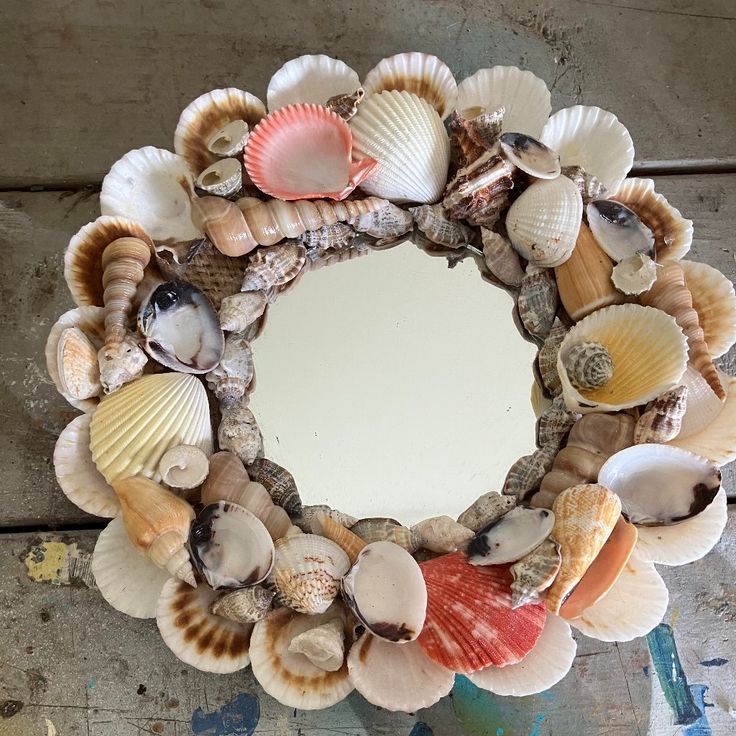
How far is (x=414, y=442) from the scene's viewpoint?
2.33 feet

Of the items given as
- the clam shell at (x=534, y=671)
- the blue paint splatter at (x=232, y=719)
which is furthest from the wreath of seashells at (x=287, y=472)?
the blue paint splatter at (x=232, y=719)

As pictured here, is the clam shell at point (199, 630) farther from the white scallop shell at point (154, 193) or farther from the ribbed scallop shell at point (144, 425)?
the white scallop shell at point (154, 193)

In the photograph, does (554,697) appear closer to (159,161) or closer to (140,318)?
(140,318)

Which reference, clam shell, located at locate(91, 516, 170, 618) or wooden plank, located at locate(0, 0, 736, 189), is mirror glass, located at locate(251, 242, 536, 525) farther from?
wooden plank, located at locate(0, 0, 736, 189)

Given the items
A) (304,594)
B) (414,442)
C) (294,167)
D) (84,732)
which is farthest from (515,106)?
(84,732)

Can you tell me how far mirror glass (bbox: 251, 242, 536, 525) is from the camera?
0.69 meters

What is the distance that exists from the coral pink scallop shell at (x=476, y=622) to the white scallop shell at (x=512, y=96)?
1.49 feet

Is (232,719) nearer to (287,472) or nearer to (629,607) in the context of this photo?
(287,472)

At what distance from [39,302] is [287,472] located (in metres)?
0.36

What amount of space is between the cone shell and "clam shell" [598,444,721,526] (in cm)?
3

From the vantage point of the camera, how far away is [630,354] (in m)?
0.63

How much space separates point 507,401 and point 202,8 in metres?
0.63

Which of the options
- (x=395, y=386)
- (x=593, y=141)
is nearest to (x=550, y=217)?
(x=593, y=141)

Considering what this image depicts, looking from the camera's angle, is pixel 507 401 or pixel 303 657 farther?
pixel 507 401
